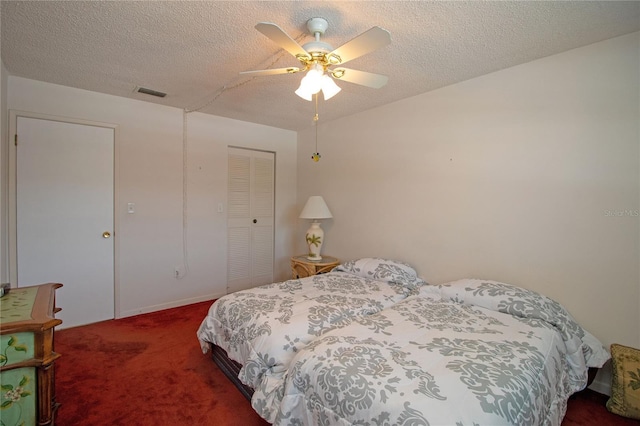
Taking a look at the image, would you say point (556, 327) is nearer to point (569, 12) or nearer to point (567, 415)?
point (567, 415)

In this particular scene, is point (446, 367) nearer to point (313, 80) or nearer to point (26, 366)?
point (313, 80)

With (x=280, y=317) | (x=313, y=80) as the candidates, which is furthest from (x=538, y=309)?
(x=313, y=80)

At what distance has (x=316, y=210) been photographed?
3516mm

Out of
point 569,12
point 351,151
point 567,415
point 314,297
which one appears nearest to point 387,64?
point 569,12

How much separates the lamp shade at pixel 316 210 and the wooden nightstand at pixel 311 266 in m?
0.53

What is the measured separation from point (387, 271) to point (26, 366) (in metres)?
2.43

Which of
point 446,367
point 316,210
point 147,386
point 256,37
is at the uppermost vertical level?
point 256,37

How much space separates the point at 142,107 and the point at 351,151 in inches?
92.6

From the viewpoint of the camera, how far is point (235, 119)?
12.4 feet

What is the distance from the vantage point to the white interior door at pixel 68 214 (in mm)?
2592

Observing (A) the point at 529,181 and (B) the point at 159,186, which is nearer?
(A) the point at 529,181

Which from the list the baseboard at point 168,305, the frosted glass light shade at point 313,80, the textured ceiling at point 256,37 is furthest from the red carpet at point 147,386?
the textured ceiling at point 256,37

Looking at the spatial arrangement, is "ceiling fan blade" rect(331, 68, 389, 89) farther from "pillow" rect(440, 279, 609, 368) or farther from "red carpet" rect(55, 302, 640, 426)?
"red carpet" rect(55, 302, 640, 426)

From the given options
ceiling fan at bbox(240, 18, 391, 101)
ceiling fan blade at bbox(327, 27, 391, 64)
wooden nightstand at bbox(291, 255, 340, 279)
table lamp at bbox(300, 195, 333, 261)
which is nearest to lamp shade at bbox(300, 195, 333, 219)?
table lamp at bbox(300, 195, 333, 261)
